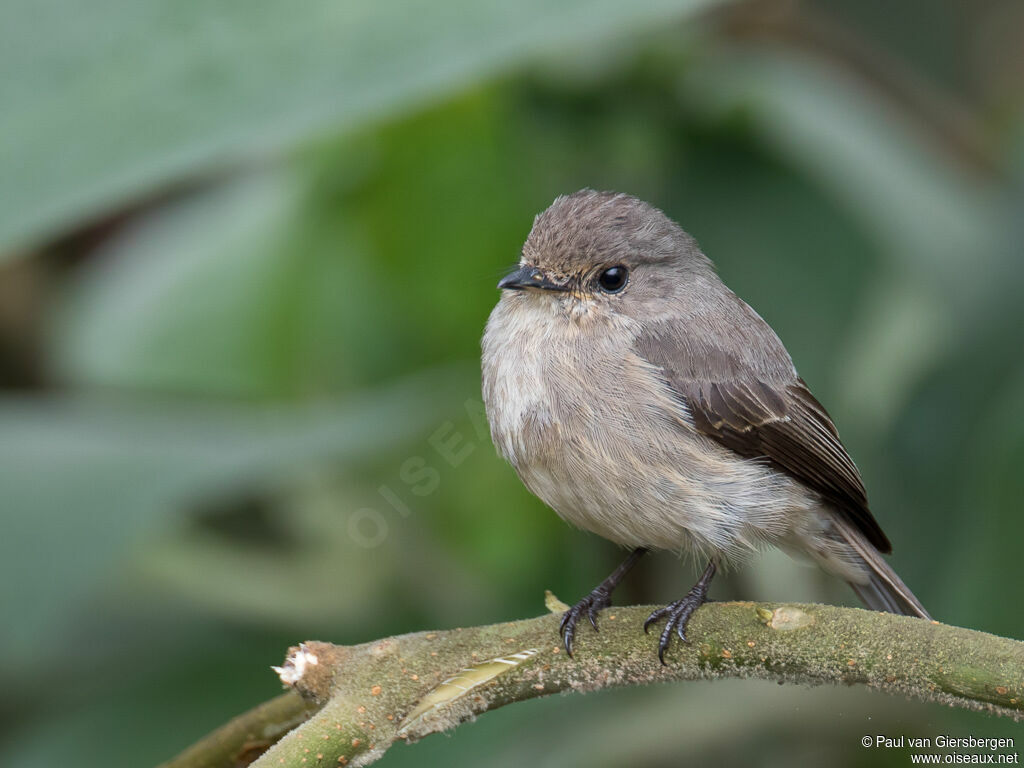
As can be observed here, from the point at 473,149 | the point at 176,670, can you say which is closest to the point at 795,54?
the point at 473,149

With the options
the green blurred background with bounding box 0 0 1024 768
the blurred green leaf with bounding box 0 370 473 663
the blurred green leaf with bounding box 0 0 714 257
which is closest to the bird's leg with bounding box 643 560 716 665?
the green blurred background with bounding box 0 0 1024 768

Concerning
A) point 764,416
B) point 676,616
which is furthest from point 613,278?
point 676,616

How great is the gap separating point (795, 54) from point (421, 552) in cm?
269

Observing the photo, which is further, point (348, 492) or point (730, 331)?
point (348, 492)

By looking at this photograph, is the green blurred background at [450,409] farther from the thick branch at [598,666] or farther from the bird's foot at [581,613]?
the thick branch at [598,666]

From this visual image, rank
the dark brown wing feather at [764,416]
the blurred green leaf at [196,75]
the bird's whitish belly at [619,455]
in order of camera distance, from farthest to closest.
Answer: the dark brown wing feather at [764,416] < the bird's whitish belly at [619,455] < the blurred green leaf at [196,75]

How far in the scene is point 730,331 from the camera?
113 inches

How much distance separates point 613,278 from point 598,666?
1.14 meters

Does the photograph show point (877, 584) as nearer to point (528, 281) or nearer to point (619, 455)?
point (619, 455)

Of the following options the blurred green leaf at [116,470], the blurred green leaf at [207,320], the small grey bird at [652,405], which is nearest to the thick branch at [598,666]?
the small grey bird at [652,405]

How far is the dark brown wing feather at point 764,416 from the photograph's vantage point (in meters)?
2.77

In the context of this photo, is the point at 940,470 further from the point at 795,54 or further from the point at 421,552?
the point at 795,54

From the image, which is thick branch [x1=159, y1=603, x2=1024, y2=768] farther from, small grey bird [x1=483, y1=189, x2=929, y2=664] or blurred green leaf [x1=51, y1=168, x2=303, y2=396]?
blurred green leaf [x1=51, y1=168, x2=303, y2=396]

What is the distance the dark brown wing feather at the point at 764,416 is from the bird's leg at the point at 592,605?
1.51ft
